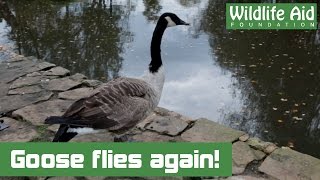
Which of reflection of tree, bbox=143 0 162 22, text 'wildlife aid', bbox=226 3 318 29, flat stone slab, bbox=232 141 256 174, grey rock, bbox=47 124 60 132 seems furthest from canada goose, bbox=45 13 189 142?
reflection of tree, bbox=143 0 162 22

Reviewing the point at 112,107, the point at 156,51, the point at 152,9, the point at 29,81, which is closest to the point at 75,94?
the point at 29,81

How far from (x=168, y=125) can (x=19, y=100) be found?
8.02 ft

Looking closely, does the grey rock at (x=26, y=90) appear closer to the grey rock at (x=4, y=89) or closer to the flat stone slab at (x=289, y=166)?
the grey rock at (x=4, y=89)

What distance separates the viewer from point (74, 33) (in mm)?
12641

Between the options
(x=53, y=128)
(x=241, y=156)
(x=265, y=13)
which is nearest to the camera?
(x=241, y=156)

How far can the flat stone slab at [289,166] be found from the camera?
437cm

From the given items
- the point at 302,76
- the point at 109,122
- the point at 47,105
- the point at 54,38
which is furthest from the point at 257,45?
the point at 109,122

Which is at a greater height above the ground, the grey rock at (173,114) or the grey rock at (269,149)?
the grey rock at (173,114)

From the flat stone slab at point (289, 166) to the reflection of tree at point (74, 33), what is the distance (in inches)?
213

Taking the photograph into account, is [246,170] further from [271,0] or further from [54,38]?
[271,0]

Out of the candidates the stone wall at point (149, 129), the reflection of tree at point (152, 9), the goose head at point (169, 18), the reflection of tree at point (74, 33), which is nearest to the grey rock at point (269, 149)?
the stone wall at point (149, 129)

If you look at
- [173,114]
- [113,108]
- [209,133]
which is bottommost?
[209,133]

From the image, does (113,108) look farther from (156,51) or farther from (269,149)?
(269,149)

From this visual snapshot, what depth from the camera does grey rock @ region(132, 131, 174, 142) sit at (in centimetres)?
496
